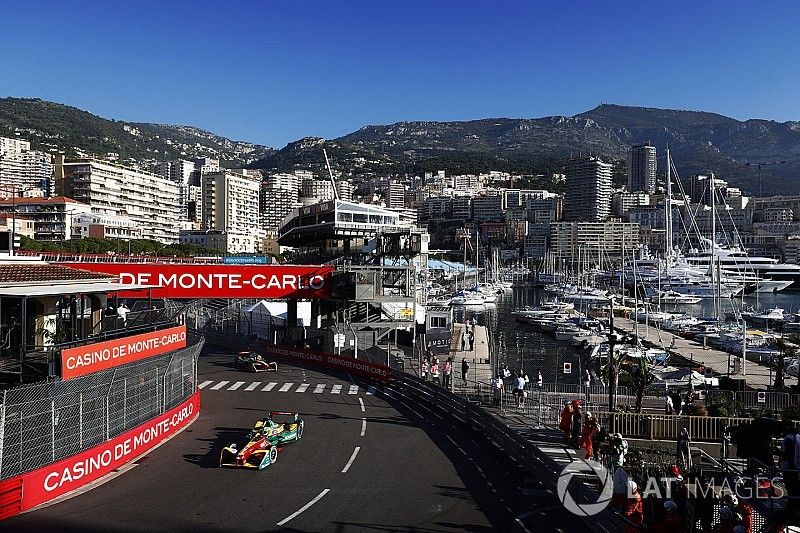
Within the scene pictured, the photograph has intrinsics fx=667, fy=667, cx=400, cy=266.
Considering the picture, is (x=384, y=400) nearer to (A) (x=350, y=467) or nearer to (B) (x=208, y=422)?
(B) (x=208, y=422)

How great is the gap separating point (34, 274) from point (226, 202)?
164 metres

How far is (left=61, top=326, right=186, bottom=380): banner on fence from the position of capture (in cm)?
1505

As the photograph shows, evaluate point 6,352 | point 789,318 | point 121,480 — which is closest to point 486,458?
point 121,480

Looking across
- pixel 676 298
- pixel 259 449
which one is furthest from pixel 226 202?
pixel 259 449

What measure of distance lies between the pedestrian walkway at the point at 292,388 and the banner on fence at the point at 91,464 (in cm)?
802

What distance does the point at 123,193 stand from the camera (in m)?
141

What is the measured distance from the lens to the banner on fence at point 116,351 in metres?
15.0

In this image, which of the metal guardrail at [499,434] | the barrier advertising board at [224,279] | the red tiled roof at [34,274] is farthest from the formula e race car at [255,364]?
the red tiled roof at [34,274]

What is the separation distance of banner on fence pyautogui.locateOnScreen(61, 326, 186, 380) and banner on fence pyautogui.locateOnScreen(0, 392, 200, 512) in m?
1.74

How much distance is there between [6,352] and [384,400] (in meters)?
12.5
